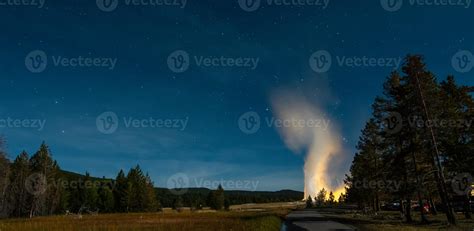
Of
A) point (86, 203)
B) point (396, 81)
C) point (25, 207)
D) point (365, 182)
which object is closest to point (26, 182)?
point (25, 207)

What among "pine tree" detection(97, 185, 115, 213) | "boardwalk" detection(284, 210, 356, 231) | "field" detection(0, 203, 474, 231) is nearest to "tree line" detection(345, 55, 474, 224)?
"field" detection(0, 203, 474, 231)

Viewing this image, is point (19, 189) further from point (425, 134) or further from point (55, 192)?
point (425, 134)

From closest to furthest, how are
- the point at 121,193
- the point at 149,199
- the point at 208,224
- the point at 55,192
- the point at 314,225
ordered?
the point at 314,225
the point at 208,224
the point at 55,192
the point at 149,199
the point at 121,193

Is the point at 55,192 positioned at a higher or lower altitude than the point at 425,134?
lower

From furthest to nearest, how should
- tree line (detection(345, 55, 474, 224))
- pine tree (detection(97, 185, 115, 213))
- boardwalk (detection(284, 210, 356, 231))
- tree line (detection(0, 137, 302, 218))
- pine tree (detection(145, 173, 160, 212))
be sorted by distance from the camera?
pine tree (detection(97, 185, 115, 213))
pine tree (detection(145, 173, 160, 212))
tree line (detection(0, 137, 302, 218))
tree line (detection(345, 55, 474, 224))
boardwalk (detection(284, 210, 356, 231))

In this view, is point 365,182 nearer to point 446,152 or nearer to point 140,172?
point 446,152

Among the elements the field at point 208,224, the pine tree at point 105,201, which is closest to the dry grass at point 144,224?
the field at point 208,224

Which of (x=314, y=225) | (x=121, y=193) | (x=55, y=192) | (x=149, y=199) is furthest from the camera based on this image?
(x=121, y=193)

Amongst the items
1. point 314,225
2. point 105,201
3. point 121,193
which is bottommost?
point 314,225

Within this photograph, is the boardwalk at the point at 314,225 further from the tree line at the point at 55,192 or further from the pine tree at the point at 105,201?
the pine tree at the point at 105,201

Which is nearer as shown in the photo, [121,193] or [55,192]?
[55,192]

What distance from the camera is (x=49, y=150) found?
71.7 meters

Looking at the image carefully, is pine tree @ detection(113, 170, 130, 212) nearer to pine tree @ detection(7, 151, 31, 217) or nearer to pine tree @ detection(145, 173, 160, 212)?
pine tree @ detection(145, 173, 160, 212)

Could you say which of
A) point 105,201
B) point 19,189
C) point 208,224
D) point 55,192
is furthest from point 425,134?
point 105,201
